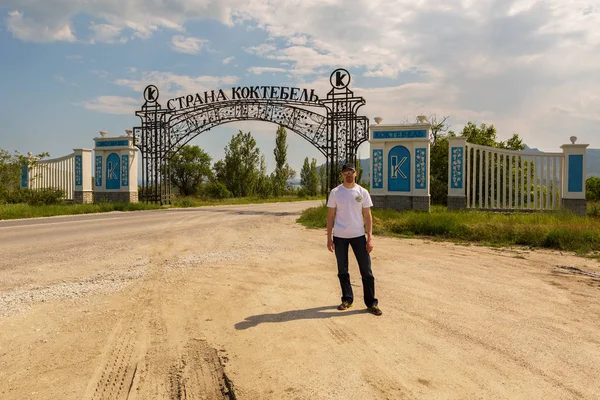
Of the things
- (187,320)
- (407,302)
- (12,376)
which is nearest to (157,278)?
(187,320)

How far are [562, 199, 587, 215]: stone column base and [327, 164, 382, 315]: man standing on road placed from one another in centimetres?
1391

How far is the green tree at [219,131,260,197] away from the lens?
45.5 metres

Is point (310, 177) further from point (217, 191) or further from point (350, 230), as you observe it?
point (350, 230)

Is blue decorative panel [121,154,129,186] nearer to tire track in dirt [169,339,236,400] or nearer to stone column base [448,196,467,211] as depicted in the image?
stone column base [448,196,467,211]

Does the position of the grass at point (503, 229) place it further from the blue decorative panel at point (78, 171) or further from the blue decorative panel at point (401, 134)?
the blue decorative panel at point (78, 171)

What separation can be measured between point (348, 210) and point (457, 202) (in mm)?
12579

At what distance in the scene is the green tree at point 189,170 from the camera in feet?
151

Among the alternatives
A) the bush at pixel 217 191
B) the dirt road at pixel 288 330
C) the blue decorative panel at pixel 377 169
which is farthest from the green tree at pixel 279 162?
the dirt road at pixel 288 330

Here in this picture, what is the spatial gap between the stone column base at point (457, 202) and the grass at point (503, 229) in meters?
2.79

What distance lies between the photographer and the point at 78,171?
24969mm

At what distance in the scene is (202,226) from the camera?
13.8 m

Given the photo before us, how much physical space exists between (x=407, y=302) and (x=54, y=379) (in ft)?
12.4

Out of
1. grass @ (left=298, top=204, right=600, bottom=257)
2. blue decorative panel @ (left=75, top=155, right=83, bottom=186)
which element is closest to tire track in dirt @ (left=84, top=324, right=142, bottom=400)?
grass @ (left=298, top=204, right=600, bottom=257)

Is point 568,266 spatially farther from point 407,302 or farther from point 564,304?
point 407,302
